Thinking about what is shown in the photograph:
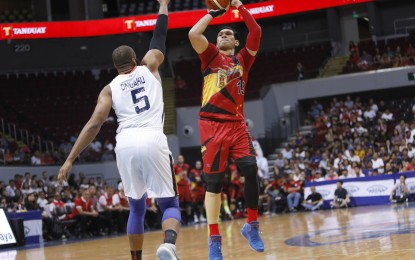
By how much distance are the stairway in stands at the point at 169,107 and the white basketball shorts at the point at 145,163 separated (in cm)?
2339

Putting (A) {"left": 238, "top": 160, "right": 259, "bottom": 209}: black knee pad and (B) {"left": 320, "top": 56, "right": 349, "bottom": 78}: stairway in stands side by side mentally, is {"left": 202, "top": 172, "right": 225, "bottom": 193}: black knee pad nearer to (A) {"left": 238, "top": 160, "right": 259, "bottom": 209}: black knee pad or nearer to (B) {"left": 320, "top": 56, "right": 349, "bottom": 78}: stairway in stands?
(A) {"left": 238, "top": 160, "right": 259, "bottom": 209}: black knee pad

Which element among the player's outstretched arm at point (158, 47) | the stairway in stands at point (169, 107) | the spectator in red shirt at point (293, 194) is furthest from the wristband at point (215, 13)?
the stairway in stands at point (169, 107)

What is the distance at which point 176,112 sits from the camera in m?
29.8

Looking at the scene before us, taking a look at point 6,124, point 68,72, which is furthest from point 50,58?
point 6,124

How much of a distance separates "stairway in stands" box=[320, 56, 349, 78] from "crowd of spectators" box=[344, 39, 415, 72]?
418 millimetres

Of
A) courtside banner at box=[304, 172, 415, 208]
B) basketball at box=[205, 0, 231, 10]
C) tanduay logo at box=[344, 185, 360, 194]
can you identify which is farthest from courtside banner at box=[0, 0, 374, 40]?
basketball at box=[205, 0, 231, 10]

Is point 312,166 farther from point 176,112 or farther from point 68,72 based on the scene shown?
point 68,72

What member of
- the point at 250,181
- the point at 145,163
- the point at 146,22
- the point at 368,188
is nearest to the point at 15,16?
the point at 146,22

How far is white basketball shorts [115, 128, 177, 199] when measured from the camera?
579 centimetres

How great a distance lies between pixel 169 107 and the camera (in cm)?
3073

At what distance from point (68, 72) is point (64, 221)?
15.3 metres

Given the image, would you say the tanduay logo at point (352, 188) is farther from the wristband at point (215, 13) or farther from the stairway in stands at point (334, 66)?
the wristband at point (215, 13)

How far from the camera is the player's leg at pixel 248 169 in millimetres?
7203

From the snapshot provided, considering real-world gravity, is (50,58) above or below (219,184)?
above
